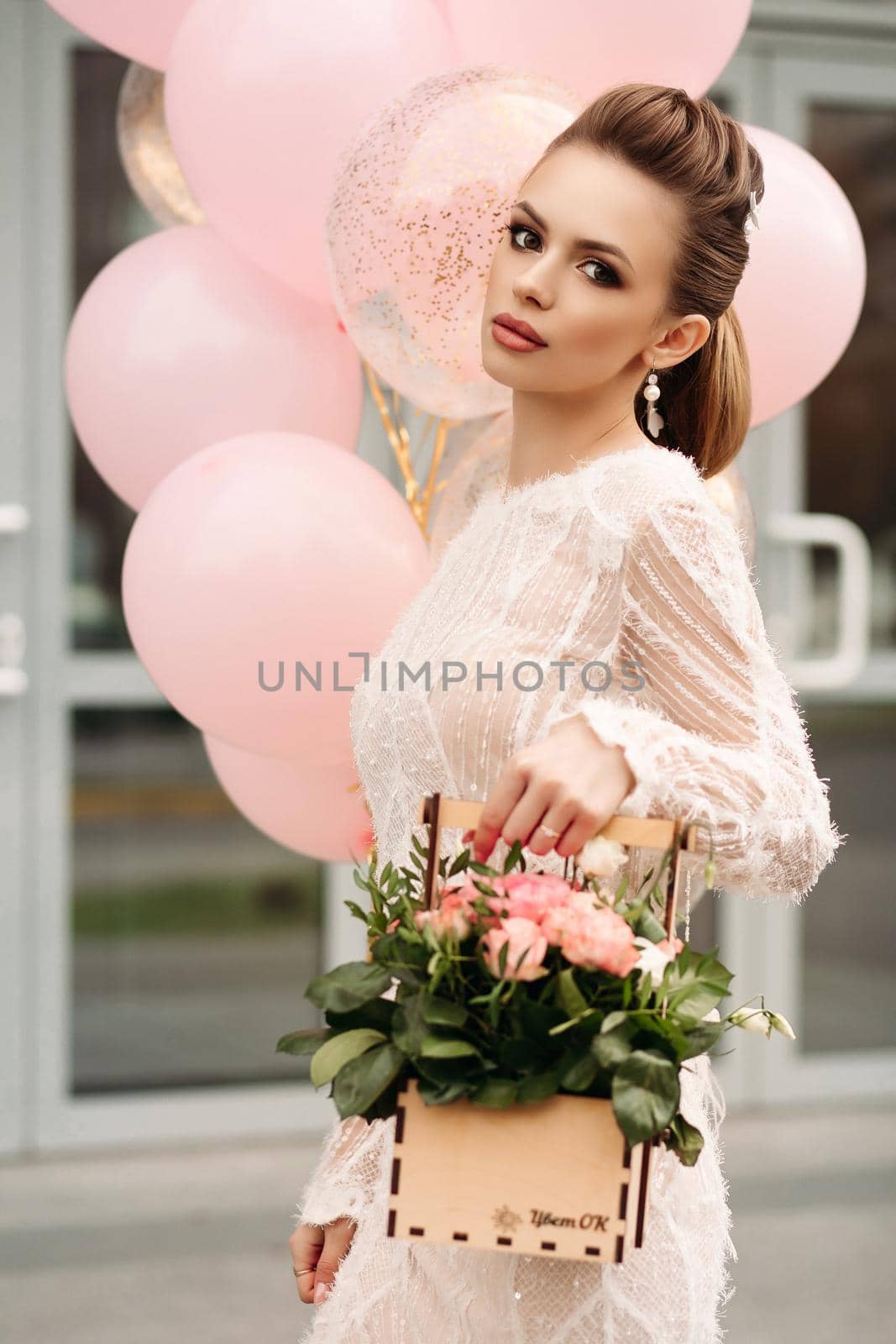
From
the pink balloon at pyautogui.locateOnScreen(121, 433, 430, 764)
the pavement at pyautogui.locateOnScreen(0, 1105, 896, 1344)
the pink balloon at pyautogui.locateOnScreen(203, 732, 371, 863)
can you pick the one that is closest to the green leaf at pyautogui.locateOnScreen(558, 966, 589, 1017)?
the pink balloon at pyautogui.locateOnScreen(121, 433, 430, 764)

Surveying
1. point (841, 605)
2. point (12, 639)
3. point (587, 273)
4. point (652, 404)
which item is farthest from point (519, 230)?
point (841, 605)

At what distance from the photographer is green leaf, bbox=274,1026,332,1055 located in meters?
0.91

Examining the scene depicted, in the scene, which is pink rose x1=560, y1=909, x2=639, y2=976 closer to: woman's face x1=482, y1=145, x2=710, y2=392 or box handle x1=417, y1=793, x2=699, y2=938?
box handle x1=417, y1=793, x2=699, y2=938

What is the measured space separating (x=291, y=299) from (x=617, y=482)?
65 cm

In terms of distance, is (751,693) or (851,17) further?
(851,17)

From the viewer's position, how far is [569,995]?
0.82 metres

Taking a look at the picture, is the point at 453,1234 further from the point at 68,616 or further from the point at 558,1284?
the point at 68,616

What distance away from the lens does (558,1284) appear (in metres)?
1.01

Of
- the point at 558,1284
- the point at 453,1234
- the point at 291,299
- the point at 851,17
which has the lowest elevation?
the point at 558,1284

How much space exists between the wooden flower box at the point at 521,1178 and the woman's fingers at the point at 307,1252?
0.38 m

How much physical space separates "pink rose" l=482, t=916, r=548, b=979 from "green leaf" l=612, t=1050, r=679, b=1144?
0.23 ft

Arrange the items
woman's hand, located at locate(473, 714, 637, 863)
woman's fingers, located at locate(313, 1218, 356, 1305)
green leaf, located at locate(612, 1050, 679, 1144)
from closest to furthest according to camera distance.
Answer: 1. green leaf, located at locate(612, 1050, 679, 1144)
2. woman's hand, located at locate(473, 714, 637, 863)
3. woman's fingers, located at locate(313, 1218, 356, 1305)

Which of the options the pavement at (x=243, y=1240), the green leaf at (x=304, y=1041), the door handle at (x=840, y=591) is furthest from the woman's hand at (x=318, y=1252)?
the door handle at (x=840, y=591)

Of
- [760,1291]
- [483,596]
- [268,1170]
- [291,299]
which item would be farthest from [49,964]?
[483,596]
